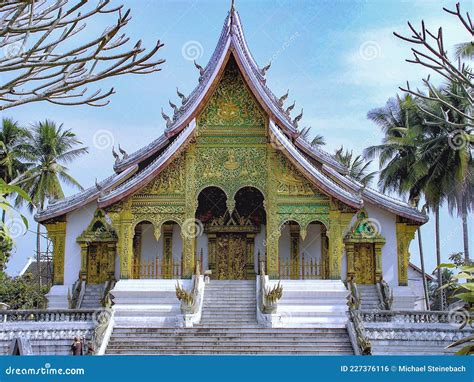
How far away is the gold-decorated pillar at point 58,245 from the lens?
72.9ft

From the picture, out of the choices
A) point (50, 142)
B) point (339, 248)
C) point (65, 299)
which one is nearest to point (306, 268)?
point (339, 248)

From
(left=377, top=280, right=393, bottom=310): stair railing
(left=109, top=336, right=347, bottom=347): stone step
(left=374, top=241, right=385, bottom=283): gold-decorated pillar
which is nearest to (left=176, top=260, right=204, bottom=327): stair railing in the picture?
(left=109, top=336, right=347, bottom=347): stone step

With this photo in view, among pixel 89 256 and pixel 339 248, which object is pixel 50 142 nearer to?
pixel 89 256

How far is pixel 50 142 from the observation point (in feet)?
124

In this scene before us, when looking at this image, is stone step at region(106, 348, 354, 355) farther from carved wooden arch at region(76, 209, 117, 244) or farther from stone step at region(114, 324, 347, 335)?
carved wooden arch at region(76, 209, 117, 244)

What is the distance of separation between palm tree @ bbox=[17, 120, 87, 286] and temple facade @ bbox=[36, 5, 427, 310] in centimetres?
1428

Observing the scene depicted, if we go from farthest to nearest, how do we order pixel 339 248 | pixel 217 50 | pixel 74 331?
1. pixel 217 50
2. pixel 339 248
3. pixel 74 331

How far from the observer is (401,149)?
31.9m

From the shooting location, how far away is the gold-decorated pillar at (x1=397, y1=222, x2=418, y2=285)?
2202cm

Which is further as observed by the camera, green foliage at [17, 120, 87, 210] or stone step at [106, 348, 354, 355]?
green foliage at [17, 120, 87, 210]

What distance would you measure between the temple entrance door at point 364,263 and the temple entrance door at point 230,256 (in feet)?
11.2

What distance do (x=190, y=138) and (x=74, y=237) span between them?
500cm
